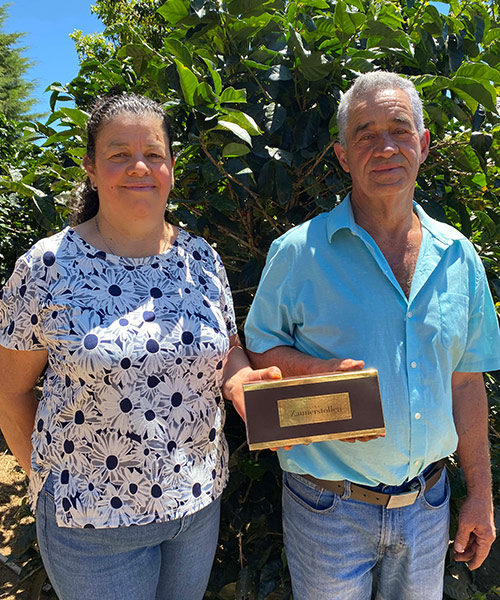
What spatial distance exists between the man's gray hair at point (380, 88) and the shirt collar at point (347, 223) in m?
0.22

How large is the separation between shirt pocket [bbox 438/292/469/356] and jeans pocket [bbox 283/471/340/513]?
0.56 metres

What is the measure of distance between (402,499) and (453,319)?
1.82 ft

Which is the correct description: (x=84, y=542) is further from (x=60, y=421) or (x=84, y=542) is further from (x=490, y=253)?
(x=490, y=253)

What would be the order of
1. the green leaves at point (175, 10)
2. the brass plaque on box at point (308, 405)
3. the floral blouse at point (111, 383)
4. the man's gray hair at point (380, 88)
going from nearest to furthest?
1. the brass plaque on box at point (308, 405)
2. the floral blouse at point (111, 383)
3. the man's gray hair at point (380, 88)
4. the green leaves at point (175, 10)

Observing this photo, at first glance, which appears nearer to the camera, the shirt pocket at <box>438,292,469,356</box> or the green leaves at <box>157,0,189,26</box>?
the shirt pocket at <box>438,292,469,356</box>

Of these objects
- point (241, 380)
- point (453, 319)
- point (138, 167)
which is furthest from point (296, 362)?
point (138, 167)

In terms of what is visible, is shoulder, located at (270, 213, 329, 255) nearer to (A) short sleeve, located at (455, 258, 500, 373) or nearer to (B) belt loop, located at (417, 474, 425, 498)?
(A) short sleeve, located at (455, 258, 500, 373)

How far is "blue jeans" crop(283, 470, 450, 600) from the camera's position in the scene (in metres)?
1.49

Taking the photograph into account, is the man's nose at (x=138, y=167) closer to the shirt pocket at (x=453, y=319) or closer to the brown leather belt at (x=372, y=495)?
the shirt pocket at (x=453, y=319)

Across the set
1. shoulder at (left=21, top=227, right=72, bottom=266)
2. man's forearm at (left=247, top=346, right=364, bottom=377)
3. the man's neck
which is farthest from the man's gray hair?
shoulder at (left=21, top=227, right=72, bottom=266)

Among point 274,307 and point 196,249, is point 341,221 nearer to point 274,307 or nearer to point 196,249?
point 274,307

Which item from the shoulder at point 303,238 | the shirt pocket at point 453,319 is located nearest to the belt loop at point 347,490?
the shirt pocket at point 453,319

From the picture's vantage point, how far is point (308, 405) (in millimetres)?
1291

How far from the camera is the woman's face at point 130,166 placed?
59.4 inches
